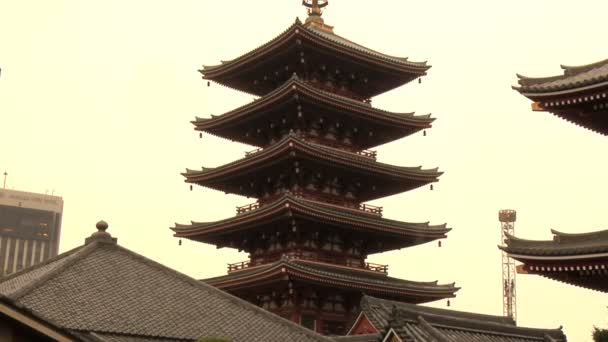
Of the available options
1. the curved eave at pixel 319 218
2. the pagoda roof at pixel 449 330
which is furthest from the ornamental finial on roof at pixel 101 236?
the curved eave at pixel 319 218

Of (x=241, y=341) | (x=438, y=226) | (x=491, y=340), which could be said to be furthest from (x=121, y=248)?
(x=438, y=226)

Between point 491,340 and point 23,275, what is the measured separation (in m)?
13.3

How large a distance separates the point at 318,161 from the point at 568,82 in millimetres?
23956

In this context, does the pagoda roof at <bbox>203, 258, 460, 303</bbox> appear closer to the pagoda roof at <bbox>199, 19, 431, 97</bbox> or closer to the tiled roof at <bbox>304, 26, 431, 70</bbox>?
the pagoda roof at <bbox>199, 19, 431, 97</bbox>

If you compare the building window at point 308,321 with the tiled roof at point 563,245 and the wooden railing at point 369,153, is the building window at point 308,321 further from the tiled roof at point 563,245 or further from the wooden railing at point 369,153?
the tiled roof at point 563,245

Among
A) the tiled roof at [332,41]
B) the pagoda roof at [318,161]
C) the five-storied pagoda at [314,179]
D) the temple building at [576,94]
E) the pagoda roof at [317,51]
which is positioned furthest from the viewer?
the pagoda roof at [317,51]

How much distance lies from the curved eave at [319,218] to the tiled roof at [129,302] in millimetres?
20653

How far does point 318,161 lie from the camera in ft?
144

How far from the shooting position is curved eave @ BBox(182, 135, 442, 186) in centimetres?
4262

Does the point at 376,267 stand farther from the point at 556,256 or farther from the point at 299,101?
the point at 556,256

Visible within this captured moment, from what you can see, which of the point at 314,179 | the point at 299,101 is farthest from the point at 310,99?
the point at 314,179

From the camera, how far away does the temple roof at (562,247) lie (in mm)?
19516

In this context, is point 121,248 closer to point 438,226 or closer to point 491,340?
point 491,340

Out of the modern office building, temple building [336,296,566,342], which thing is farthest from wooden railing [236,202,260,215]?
the modern office building
